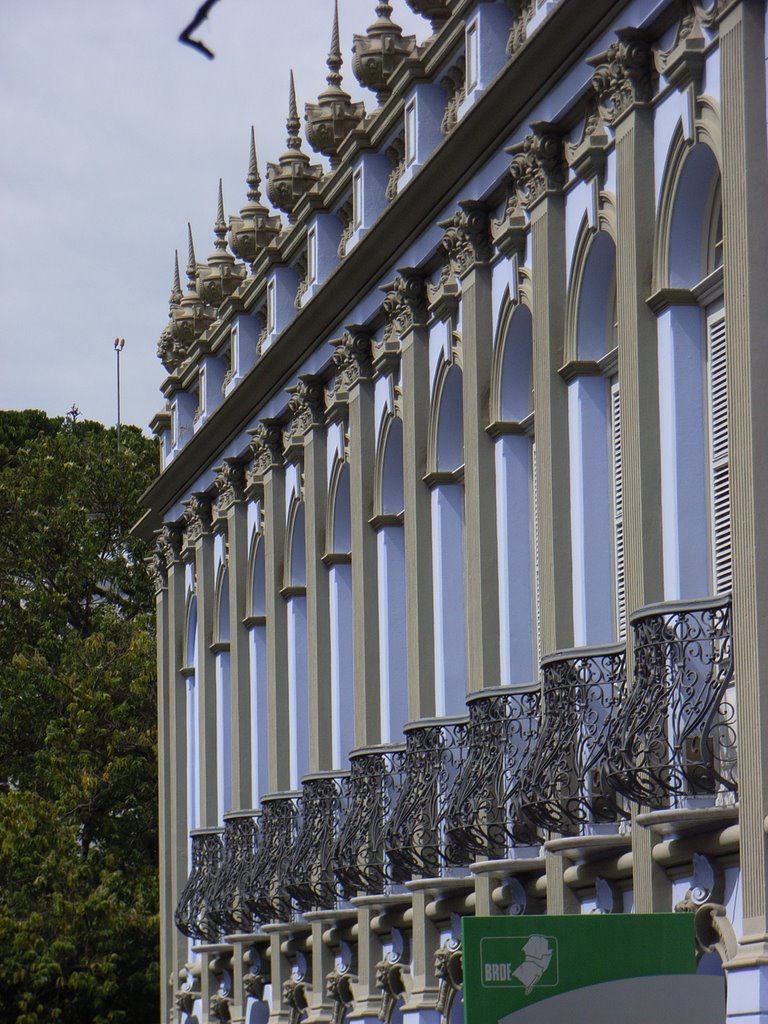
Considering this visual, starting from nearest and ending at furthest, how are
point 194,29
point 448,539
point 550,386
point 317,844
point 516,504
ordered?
1. point 194,29
2. point 550,386
3. point 516,504
4. point 448,539
5. point 317,844

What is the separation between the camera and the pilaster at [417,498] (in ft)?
77.3

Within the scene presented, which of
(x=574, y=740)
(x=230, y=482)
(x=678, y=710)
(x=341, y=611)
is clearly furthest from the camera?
(x=230, y=482)

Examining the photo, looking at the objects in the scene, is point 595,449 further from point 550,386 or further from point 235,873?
point 235,873

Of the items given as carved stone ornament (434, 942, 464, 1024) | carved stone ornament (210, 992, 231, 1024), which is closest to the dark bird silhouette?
carved stone ornament (434, 942, 464, 1024)

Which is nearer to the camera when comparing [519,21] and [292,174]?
[519,21]

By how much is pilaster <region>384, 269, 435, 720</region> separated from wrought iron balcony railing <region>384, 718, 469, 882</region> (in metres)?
0.98

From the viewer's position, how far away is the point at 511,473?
21.5 m

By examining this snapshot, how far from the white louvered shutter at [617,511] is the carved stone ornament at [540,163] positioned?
1.87m

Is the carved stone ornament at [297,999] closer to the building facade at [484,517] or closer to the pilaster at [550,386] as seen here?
the building facade at [484,517]

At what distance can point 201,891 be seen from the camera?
31.1 meters

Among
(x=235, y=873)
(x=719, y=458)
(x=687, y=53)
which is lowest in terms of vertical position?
(x=235, y=873)

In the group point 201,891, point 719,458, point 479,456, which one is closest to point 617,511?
point 719,458

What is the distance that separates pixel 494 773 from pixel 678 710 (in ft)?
12.7

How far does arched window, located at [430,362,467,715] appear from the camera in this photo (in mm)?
23328
